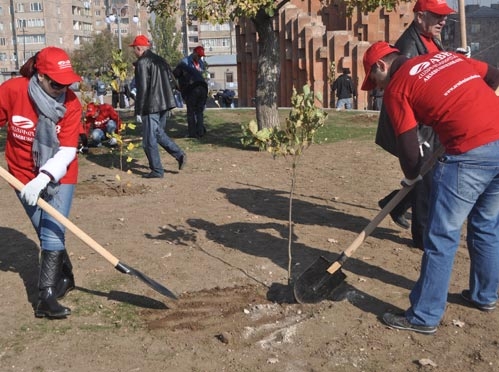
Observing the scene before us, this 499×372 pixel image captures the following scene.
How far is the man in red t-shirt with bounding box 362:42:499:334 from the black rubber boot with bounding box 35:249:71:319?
2.15 metres

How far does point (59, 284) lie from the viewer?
15.0 feet

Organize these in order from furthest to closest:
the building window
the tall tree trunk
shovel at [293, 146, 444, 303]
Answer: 1. the building window
2. the tall tree trunk
3. shovel at [293, 146, 444, 303]

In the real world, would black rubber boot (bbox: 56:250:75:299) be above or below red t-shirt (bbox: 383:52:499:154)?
below

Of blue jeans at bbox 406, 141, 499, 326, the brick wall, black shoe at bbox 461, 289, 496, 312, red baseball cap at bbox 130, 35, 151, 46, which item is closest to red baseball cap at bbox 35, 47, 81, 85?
blue jeans at bbox 406, 141, 499, 326

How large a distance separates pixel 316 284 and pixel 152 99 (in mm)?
4756

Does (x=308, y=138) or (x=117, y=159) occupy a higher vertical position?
(x=308, y=138)

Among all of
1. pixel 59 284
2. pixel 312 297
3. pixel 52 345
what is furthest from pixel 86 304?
pixel 312 297

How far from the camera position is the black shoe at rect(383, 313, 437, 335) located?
3924 mm

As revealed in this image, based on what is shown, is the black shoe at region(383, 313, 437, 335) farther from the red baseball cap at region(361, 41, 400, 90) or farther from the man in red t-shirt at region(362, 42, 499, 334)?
the red baseball cap at region(361, 41, 400, 90)

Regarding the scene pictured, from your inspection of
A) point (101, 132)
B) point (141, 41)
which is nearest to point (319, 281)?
point (141, 41)

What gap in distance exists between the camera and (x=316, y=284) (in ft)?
14.4

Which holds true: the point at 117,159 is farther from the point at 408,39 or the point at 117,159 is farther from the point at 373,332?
the point at 373,332

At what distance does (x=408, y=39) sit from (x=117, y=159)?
19.6ft

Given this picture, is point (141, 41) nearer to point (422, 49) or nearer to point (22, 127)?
point (422, 49)
